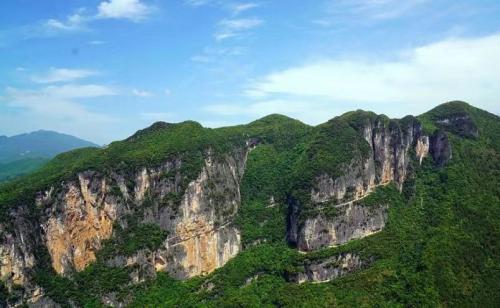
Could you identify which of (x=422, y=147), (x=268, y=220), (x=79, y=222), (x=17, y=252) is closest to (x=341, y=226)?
(x=268, y=220)

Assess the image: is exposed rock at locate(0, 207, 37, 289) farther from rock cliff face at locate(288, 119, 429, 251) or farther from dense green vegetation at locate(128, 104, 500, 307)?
rock cliff face at locate(288, 119, 429, 251)

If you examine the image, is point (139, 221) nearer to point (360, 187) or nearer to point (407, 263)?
point (360, 187)

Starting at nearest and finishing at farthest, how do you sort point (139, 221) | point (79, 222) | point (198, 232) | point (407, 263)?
point (79, 222), point (407, 263), point (139, 221), point (198, 232)

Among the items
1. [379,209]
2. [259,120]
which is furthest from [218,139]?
[379,209]

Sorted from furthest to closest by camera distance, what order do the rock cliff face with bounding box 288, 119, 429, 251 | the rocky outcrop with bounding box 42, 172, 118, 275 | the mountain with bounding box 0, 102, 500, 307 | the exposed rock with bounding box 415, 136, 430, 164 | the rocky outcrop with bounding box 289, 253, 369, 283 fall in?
the exposed rock with bounding box 415, 136, 430, 164 < the rock cliff face with bounding box 288, 119, 429, 251 < the rocky outcrop with bounding box 289, 253, 369, 283 < the rocky outcrop with bounding box 42, 172, 118, 275 < the mountain with bounding box 0, 102, 500, 307

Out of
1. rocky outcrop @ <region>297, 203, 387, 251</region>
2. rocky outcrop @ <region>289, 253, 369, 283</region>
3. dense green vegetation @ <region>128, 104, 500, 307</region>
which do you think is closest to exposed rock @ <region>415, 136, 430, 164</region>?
dense green vegetation @ <region>128, 104, 500, 307</region>

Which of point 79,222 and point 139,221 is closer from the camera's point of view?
point 79,222
